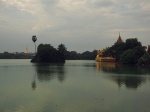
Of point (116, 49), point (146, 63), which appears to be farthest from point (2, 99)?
point (116, 49)

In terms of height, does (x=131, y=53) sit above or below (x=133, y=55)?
above

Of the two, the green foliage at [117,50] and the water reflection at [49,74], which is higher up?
the green foliage at [117,50]

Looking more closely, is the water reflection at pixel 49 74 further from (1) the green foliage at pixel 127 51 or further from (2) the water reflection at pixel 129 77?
(1) the green foliage at pixel 127 51

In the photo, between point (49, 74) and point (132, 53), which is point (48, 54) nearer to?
point (132, 53)

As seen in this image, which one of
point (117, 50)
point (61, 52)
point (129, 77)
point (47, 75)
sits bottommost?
point (129, 77)

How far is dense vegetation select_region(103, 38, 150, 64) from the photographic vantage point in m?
57.5

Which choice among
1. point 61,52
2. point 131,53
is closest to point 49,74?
point 131,53

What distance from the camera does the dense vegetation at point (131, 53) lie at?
189 ft

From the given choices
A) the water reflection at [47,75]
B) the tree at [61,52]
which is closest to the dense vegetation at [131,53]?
the tree at [61,52]

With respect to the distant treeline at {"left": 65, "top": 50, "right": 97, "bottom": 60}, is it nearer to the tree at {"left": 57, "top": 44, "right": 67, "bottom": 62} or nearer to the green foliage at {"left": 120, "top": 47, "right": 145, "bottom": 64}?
the tree at {"left": 57, "top": 44, "right": 67, "bottom": 62}

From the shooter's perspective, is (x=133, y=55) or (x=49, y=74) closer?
(x=49, y=74)

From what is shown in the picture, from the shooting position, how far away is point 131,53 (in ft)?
209

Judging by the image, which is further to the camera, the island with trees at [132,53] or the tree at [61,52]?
the tree at [61,52]

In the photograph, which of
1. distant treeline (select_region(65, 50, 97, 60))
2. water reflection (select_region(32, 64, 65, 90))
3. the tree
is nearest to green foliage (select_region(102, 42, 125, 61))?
the tree
